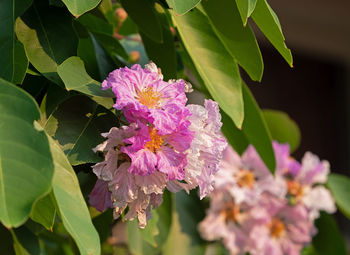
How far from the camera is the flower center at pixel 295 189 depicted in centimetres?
107

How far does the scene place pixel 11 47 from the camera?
48 cm

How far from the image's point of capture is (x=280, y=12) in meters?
2.82

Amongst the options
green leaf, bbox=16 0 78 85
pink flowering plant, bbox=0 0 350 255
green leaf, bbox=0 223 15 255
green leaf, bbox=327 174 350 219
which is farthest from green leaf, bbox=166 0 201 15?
green leaf, bbox=327 174 350 219

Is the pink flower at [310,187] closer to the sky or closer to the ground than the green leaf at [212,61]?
closer to the ground

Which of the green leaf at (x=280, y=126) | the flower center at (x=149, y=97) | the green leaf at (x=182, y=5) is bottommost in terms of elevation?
the green leaf at (x=280, y=126)

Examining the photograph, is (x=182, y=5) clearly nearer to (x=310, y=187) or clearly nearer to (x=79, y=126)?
(x=79, y=126)

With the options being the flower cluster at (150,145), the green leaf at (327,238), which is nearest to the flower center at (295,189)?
the green leaf at (327,238)

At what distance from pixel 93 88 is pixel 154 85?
1.9 inches

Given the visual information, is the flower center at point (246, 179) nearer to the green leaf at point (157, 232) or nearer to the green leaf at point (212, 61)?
the green leaf at point (157, 232)

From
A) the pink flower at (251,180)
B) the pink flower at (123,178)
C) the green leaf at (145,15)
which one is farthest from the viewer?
the pink flower at (251,180)

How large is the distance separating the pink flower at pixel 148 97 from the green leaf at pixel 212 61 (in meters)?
0.09

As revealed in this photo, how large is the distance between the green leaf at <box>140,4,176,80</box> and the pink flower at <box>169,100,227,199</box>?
0.14 m

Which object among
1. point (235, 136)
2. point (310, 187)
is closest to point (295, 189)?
point (310, 187)

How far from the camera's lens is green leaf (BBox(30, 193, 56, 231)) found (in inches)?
17.4
